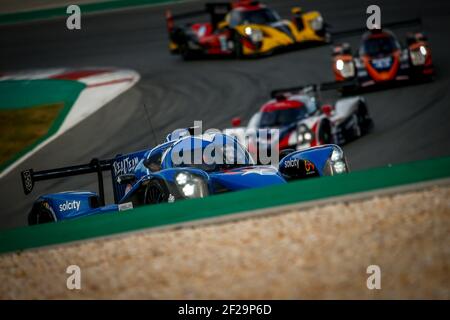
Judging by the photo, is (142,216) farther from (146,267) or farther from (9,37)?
(9,37)

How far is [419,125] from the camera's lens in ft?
44.9

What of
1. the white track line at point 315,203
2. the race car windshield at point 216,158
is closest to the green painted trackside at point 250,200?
the white track line at point 315,203

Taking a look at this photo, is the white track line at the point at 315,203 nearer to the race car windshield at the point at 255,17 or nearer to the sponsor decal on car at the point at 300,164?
the sponsor decal on car at the point at 300,164

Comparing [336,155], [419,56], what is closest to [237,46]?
[419,56]

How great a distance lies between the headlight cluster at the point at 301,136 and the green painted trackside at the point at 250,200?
627cm

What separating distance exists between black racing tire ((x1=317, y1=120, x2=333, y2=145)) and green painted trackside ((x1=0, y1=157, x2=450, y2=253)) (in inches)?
248

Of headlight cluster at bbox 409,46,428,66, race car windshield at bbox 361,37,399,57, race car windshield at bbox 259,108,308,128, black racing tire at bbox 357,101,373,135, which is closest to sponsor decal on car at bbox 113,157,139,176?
race car windshield at bbox 259,108,308,128

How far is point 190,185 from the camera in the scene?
25.0 ft

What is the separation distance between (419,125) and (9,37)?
13842 mm

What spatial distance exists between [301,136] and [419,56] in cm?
379

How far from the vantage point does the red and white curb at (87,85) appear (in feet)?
49.8

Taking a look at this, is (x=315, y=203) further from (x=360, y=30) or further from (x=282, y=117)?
(x=360, y=30)

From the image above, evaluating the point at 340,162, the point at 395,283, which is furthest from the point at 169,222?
the point at 340,162

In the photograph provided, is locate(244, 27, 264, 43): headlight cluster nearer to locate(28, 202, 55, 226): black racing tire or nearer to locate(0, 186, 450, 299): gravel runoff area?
locate(28, 202, 55, 226): black racing tire
